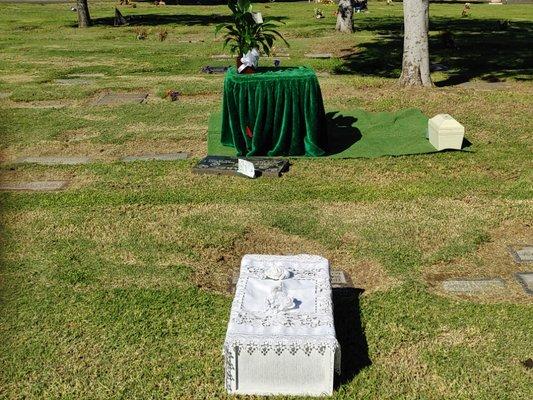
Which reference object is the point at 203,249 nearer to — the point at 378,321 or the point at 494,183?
the point at 378,321

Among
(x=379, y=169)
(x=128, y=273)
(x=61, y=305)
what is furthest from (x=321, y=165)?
(x=61, y=305)

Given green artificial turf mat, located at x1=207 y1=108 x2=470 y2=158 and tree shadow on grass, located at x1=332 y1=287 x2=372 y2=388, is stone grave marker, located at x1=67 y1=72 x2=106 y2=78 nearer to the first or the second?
green artificial turf mat, located at x1=207 y1=108 x2=470 y2=158

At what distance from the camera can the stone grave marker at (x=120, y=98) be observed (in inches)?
559

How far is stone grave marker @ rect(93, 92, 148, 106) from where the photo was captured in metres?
14.2

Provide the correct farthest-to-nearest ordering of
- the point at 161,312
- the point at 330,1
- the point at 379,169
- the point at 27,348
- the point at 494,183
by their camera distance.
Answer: the point at 330,1
the point at 379,169
the point at 494,183
the point at 161,312
the point at 27,348

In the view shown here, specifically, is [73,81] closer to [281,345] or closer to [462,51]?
[462,51]

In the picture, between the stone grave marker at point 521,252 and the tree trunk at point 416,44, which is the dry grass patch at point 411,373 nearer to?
the stone grave marker at point 521,252

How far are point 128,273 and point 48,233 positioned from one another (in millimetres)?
1557

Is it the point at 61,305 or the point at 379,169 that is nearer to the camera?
the point at 61,305

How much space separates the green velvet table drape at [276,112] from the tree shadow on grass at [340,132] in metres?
0.38

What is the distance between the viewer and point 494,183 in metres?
9.05

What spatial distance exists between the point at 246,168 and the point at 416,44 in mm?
6738

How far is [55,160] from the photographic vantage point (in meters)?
10.5

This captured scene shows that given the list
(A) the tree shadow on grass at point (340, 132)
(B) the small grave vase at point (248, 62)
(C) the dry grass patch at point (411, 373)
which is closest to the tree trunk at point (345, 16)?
(A) the tree shadow on grass at point (340, 132)
